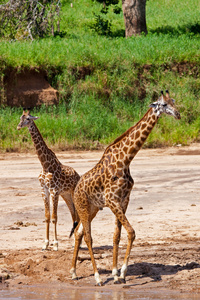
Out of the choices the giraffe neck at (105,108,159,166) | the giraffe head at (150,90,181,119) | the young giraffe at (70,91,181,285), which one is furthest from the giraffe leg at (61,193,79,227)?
the giraffe head at (150,90,181,119)

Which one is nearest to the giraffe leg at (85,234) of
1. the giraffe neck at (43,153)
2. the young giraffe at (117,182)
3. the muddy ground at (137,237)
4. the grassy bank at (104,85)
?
the young giraffe at (117,182)

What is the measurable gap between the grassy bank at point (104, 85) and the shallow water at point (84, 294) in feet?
34.7

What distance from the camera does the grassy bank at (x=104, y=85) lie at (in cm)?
1802

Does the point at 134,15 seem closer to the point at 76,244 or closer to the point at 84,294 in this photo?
the point at 76,244

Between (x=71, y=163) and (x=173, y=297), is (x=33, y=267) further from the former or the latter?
(x=71, y=163)

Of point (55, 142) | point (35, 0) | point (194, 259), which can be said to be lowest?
point (55, 142)

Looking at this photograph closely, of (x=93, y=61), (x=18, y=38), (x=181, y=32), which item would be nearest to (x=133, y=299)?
(x=93, y=61)

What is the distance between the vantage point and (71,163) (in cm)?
1520

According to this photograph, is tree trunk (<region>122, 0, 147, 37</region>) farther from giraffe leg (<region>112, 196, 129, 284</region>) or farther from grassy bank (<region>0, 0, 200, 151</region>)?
giraffe leg (<region>112, 196, 129, 284</region>)

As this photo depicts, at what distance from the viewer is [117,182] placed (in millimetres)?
6500

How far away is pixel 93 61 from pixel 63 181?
13556mm

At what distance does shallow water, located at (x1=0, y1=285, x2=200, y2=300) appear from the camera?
6.44 m

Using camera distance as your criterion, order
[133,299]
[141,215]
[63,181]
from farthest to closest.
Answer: [141,215], [63,181], [133,299]

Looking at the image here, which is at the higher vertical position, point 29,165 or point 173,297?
point 173,297
